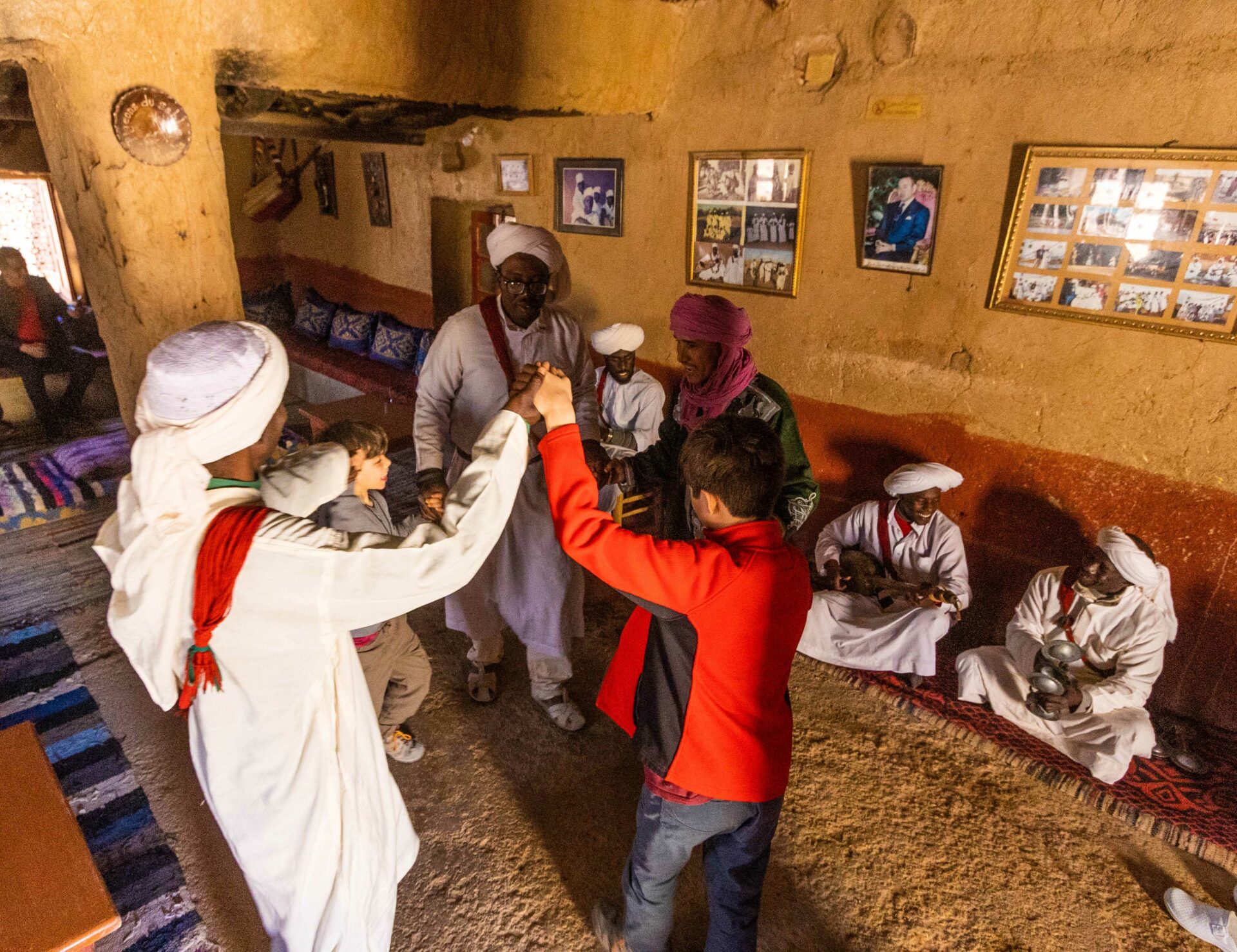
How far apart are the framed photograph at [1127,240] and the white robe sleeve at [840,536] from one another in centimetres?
129

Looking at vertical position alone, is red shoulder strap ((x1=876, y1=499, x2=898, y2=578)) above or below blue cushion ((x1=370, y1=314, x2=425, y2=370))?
below

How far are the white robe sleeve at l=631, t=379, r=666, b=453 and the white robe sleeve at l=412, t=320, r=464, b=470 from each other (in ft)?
6.74

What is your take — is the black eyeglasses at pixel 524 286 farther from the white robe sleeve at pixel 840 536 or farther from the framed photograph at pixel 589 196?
the framed photograph at pixel 589 196

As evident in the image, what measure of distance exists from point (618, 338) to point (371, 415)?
2.22m

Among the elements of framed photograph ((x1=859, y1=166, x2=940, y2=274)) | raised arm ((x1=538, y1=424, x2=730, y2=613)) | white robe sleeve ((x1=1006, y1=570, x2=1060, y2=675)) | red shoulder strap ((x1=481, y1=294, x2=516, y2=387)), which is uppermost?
framed photograph ((x1=859, y1=166, x2=940, y2=274))

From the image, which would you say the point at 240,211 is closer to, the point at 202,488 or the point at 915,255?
the point at 915,255

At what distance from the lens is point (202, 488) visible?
134 centimetres

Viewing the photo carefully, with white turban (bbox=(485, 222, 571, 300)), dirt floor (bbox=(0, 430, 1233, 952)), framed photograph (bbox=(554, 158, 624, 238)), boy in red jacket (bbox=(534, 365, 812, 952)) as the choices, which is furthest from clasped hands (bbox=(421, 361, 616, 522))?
framed photograph (bbox=(554, 158, 624, 238))

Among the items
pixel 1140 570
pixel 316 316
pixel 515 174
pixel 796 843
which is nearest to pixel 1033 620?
pixel 1140 570

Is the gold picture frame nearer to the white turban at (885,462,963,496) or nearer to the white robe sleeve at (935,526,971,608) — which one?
the white turban at (885,462,963,496)

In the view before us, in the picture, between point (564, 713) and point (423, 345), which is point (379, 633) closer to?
point (564, 713)

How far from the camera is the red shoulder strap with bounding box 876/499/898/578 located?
384cm

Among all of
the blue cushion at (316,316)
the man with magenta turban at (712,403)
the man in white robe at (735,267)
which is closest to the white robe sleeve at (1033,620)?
the man with magenta turban at (712,403)

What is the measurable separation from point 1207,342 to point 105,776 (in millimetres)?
4907
